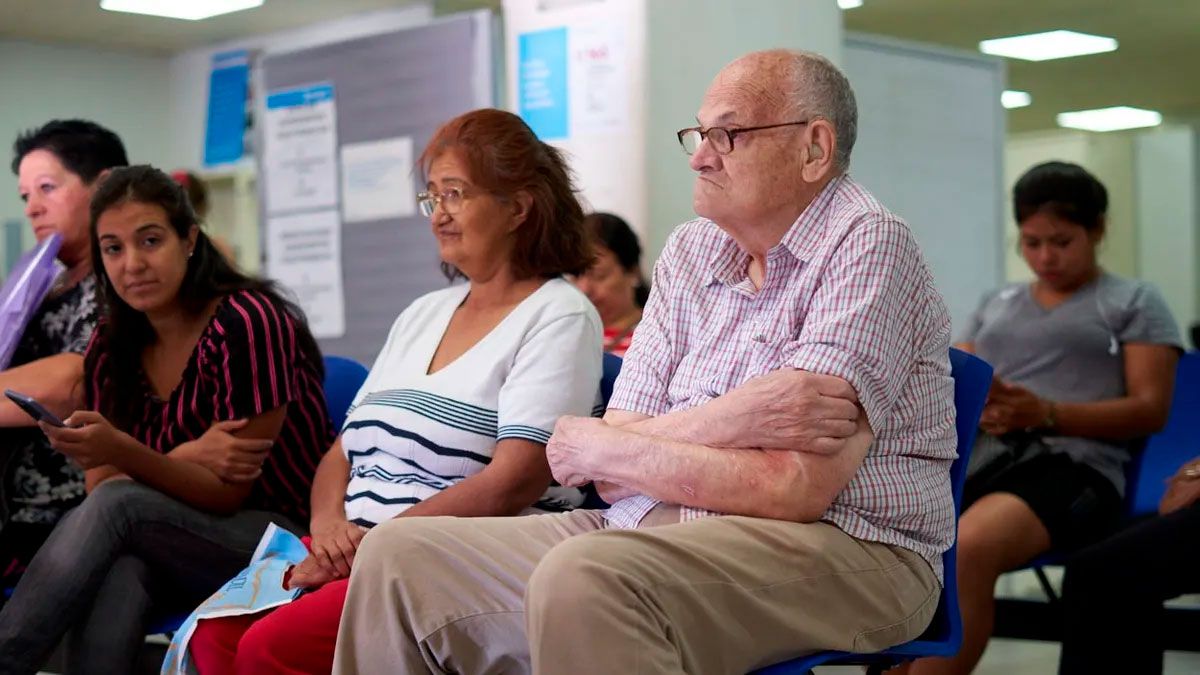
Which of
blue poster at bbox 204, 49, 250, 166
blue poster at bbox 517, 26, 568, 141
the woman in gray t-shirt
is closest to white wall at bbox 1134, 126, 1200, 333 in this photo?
blue poster at bbox 204, 49, 250, 166

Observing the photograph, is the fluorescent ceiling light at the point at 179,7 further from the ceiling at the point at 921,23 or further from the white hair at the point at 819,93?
the white hair at the point at 819,93

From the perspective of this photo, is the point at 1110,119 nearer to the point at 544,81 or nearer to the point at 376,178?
the point at 376,178

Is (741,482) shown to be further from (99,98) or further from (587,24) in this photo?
(99,98)

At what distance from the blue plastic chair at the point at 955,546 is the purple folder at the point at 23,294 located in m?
2.02

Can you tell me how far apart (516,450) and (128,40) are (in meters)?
9.43

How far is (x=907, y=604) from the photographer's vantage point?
2.07m

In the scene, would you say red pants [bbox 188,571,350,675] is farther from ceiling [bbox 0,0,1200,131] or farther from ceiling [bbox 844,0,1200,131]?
ceiling [bbox 844,0,1200,131]

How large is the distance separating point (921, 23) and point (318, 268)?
6.33 meters

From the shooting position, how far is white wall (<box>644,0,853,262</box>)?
4.49 meters

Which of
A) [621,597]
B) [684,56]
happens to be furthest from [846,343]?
[684,56]

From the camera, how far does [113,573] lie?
270 centimetres

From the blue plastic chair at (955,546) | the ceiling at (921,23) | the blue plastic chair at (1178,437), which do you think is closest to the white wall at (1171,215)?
the ceiling at (921,23)

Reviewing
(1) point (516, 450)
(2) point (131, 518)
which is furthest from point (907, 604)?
(2) point (131, 518)

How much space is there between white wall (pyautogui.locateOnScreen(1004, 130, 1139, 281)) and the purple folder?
1147cm
